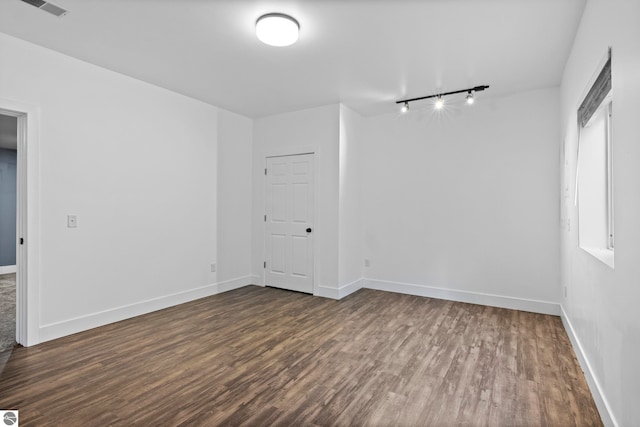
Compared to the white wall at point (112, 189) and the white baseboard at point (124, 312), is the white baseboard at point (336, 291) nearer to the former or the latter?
the white baseboard at point (124, 312)

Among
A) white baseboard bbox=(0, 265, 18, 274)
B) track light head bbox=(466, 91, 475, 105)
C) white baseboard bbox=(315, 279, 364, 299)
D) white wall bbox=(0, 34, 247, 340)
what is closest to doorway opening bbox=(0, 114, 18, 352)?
white baseboard bbox=(0, 265, 18, 274)

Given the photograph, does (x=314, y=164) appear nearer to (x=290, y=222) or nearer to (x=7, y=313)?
(x=290, y=222)

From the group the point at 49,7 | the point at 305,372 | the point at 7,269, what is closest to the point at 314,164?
the point at 305,372

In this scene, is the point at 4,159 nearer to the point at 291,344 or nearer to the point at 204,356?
the point at 204,356

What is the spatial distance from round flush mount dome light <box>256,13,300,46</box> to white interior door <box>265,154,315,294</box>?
2294 millimetres

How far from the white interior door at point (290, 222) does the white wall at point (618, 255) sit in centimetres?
326

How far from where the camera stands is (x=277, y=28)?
2539 mm

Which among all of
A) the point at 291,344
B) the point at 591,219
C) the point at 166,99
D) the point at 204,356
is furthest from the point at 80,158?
the point at 591,219

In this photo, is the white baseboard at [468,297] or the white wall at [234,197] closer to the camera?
the white baseboard at [468,297]

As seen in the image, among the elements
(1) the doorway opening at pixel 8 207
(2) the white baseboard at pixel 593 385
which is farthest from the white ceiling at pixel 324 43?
(1) the doorway opening at pixel 8 207

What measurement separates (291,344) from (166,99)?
10.9 ft

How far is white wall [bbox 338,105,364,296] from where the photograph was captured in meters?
4.69

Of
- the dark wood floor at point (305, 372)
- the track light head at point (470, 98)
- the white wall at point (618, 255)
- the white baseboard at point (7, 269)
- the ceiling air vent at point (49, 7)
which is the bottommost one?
the dark wood floor at point (305, 372)

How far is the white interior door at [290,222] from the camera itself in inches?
193
